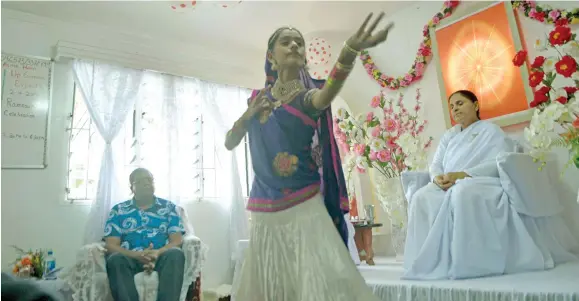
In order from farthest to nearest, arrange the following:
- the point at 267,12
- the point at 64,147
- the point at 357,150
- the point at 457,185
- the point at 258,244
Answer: the point at 267,12
the point at 64,147
the point at 357,150
the point at 457,185
the point at 258,244

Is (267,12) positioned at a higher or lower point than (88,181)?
higher

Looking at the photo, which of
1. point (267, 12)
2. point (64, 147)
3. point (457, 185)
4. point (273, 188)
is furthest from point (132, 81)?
point (273, 188)

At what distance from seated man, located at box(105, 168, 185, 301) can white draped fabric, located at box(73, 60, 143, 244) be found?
38 cm

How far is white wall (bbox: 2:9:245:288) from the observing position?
3.44 metres

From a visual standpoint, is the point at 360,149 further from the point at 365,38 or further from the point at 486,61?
the point at 365,38

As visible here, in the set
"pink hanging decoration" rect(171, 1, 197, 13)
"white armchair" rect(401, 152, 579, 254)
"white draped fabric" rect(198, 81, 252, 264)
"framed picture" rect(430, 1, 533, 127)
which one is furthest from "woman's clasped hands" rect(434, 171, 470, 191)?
"pink hanging decoration" rect(171, 1, 197, 13)

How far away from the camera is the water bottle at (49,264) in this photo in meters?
3.07

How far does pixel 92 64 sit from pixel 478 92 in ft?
12.1

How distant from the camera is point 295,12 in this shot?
13.7ft

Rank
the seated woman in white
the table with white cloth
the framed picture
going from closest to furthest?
the seated woman in white < the table with white cloth < the framed picture

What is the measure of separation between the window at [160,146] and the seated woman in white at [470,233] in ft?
8.66

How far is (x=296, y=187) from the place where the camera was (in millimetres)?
1048

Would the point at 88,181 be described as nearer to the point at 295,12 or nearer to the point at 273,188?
the point at 295,12

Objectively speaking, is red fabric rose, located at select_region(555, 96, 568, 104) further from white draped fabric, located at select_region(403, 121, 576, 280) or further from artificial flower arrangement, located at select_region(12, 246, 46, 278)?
artificial flower arrangement, located at select_region(12, 246, 46, 278)
